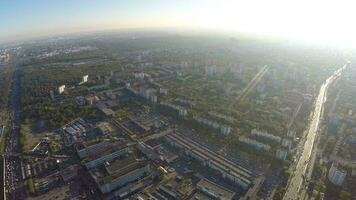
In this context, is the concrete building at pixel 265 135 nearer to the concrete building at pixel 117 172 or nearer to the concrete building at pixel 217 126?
the concrete building at pixel 217 126

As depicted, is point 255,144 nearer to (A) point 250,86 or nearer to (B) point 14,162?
(A) point 250,86

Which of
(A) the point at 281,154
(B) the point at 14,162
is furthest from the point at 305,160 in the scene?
(B) the point at 14,162

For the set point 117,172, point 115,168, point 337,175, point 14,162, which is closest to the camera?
point 117,172

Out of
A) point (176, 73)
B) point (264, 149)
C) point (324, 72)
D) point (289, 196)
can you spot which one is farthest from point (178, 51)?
point (289, 196)

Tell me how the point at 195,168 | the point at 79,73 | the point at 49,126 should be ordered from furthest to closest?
the point at 79,73 → the point at 49,126 → the point at 195,168

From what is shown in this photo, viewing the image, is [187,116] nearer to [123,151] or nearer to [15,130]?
[123,151]

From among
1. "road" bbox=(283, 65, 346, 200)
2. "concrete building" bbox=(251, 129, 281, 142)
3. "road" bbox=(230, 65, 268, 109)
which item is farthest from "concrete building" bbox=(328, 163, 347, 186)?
"road" bbox=(230, 65, 268, 109)

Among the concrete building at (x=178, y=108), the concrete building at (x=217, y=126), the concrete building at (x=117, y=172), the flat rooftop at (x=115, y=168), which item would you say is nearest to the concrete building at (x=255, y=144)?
the concrete building at (x=217, y=126)

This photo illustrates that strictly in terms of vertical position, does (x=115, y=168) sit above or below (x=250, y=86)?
below

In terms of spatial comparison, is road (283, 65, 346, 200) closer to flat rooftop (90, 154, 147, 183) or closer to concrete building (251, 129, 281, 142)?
concrete building (251, 129, 281, 142)

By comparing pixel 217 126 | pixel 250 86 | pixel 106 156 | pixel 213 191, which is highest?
pixel 250 86

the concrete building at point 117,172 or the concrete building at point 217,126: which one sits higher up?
the concrete building at point 217,126
